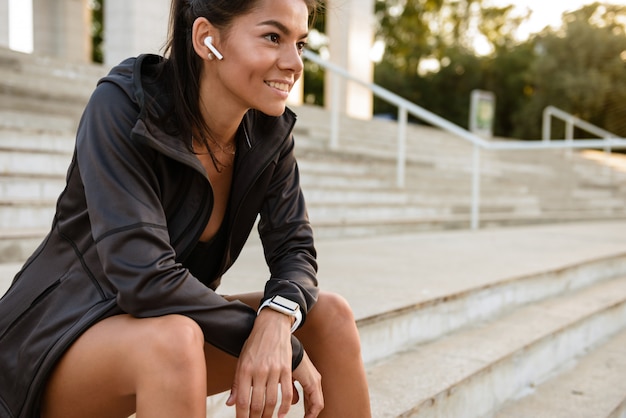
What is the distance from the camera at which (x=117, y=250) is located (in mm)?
1186

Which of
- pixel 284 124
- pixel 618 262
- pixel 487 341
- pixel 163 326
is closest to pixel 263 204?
pixel 284 124

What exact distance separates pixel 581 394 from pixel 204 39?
2065 millimetres

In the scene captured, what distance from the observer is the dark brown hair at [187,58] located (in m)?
1.33

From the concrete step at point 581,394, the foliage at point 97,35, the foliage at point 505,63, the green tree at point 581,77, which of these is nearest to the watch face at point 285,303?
the concrete step at point 581,394

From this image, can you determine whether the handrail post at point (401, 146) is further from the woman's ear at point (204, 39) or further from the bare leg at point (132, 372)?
the bare leg at point (132, 372)

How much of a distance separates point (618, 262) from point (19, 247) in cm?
389

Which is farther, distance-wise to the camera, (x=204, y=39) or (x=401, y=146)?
(x=401, y=146)

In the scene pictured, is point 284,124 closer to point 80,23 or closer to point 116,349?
point 116,349

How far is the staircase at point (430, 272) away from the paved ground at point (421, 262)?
1 cm

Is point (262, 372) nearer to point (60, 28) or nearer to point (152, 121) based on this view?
point (152, 121)

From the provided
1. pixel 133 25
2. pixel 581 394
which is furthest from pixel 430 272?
pixel 133 25

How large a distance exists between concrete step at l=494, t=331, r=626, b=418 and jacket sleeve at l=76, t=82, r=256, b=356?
151cm

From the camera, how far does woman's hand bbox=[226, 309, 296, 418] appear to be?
4.13ft

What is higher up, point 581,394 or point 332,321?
point 332,321
